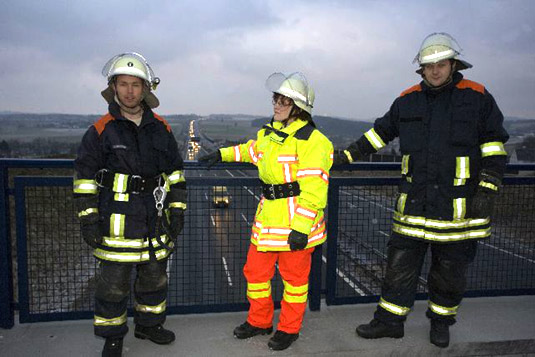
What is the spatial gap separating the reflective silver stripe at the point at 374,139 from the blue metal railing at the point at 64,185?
1.17 ft

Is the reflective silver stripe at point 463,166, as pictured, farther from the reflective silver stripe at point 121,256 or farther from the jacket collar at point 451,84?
the reflective silver stripe at point 121,256

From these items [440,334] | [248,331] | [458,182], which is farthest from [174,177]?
[440,334]

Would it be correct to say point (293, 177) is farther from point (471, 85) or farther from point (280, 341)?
point (471, 85)

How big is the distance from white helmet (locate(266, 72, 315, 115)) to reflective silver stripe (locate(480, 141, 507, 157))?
1.34m

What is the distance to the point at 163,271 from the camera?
3.32m

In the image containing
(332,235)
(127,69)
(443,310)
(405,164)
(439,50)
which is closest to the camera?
(127,69)

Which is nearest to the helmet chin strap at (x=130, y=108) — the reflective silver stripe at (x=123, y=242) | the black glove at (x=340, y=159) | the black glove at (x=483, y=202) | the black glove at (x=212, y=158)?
the black glove at (x=212, y=158)

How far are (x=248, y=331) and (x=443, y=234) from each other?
1758 mm

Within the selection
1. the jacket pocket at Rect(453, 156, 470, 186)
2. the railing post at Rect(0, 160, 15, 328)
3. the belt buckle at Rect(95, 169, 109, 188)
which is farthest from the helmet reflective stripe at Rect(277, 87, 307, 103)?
the railing post at Rect(0, 160, 15, 328)

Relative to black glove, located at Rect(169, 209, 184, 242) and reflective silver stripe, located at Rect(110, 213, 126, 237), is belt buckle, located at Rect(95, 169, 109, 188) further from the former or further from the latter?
black glove, located at Rect(169, 209, 184, 242)

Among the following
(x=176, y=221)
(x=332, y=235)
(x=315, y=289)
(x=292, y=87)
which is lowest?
(x=315, y=289)

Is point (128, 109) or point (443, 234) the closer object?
point (128, 109)

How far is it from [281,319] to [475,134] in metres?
2.08

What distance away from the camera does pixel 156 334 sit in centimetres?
351
